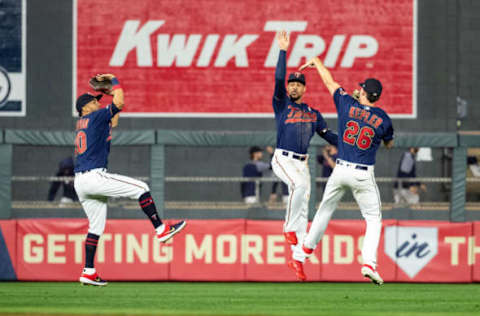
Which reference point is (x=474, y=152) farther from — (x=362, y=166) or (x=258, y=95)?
(x=258, y=95)

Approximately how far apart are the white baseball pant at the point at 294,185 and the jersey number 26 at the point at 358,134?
0.82m

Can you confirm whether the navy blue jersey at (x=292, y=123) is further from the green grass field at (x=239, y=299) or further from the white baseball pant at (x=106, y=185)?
the green grass field at (x=239, y=299)

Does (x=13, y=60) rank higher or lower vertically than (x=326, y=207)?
higher

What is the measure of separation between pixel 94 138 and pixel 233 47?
12.1 metres

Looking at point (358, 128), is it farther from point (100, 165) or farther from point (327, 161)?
point (327, 161)

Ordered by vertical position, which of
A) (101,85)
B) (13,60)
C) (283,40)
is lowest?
(101,85)

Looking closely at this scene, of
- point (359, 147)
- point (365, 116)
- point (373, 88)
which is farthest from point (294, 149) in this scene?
point (373, 88)

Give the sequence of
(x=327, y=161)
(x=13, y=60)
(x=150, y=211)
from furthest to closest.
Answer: (x=13, y=60) < (x=327, y=161) < (x=150, y=211)

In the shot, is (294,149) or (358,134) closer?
(358,134)

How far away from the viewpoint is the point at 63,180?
13.8m

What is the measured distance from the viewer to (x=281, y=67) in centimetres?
973

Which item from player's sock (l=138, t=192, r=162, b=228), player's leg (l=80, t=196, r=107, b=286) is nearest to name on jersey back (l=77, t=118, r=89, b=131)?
player's leg (l=80, t=196, r=107, b=286)

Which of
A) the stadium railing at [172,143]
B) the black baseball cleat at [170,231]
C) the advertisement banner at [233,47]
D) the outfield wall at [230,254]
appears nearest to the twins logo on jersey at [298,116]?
the black baseball cleat at [170,231]

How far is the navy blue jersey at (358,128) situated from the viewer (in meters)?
9.45
